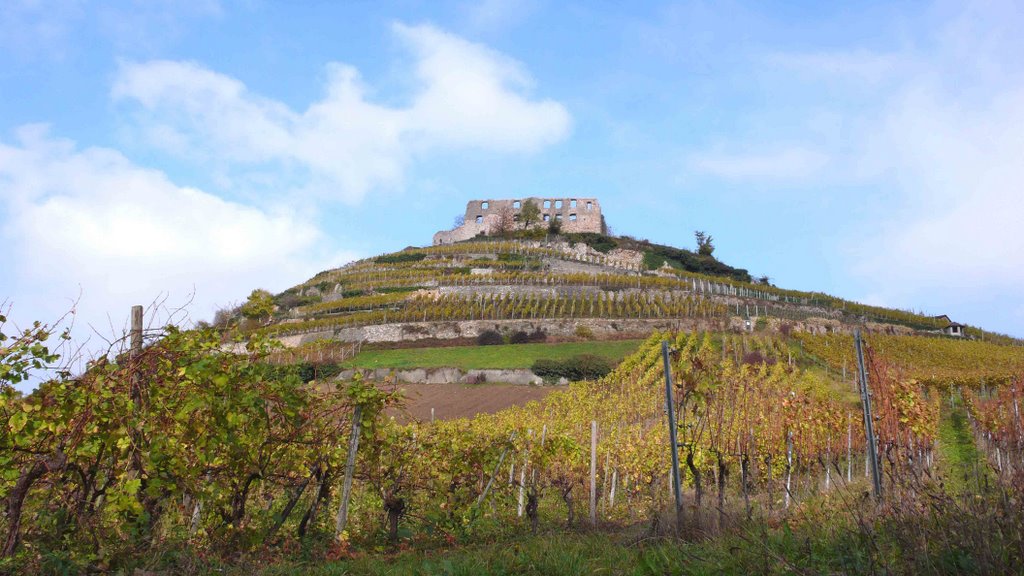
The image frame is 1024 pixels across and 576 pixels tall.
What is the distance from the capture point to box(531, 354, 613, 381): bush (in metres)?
31.7

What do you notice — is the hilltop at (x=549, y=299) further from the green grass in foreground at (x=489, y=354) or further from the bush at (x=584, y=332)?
the green grass in foreground at (x=489, y=354)

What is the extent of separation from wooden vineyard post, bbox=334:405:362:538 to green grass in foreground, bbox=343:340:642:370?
27678 millimetres

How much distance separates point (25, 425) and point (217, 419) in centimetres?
116

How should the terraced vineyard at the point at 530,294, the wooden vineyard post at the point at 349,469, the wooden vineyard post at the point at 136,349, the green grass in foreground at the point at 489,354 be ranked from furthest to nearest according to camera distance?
the terraced vineyard at the point at 530,294 < the green grass in foreground at the point at 489,354 < the wooden vineyard post at the point at 349,469 < the wooden vineyard post at the point at 136,349

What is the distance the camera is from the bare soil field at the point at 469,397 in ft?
80.7

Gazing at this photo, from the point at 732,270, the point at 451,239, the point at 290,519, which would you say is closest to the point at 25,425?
the point at 290,519

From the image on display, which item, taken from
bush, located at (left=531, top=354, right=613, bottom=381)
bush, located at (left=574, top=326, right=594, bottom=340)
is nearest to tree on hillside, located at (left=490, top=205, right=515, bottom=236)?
bush, located at (left=574, top=326, right=594, bottom=340)

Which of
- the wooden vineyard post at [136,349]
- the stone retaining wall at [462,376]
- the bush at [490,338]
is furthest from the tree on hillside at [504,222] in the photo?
the wooden vineyard post at [136,349]

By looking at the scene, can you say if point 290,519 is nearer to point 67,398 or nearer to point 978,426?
point 67,398

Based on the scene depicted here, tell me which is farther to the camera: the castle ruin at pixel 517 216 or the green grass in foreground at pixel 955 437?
the castle ruin at pixel 517 216

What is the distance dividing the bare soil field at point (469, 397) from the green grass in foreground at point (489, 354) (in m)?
2.86

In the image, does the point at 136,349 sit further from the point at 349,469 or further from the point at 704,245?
the point at 704,245

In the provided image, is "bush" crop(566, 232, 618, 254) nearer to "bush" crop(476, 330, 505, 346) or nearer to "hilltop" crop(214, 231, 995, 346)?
"hilltop" crop(214, 231, 995, 346)

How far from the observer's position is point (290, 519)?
6055 mm
